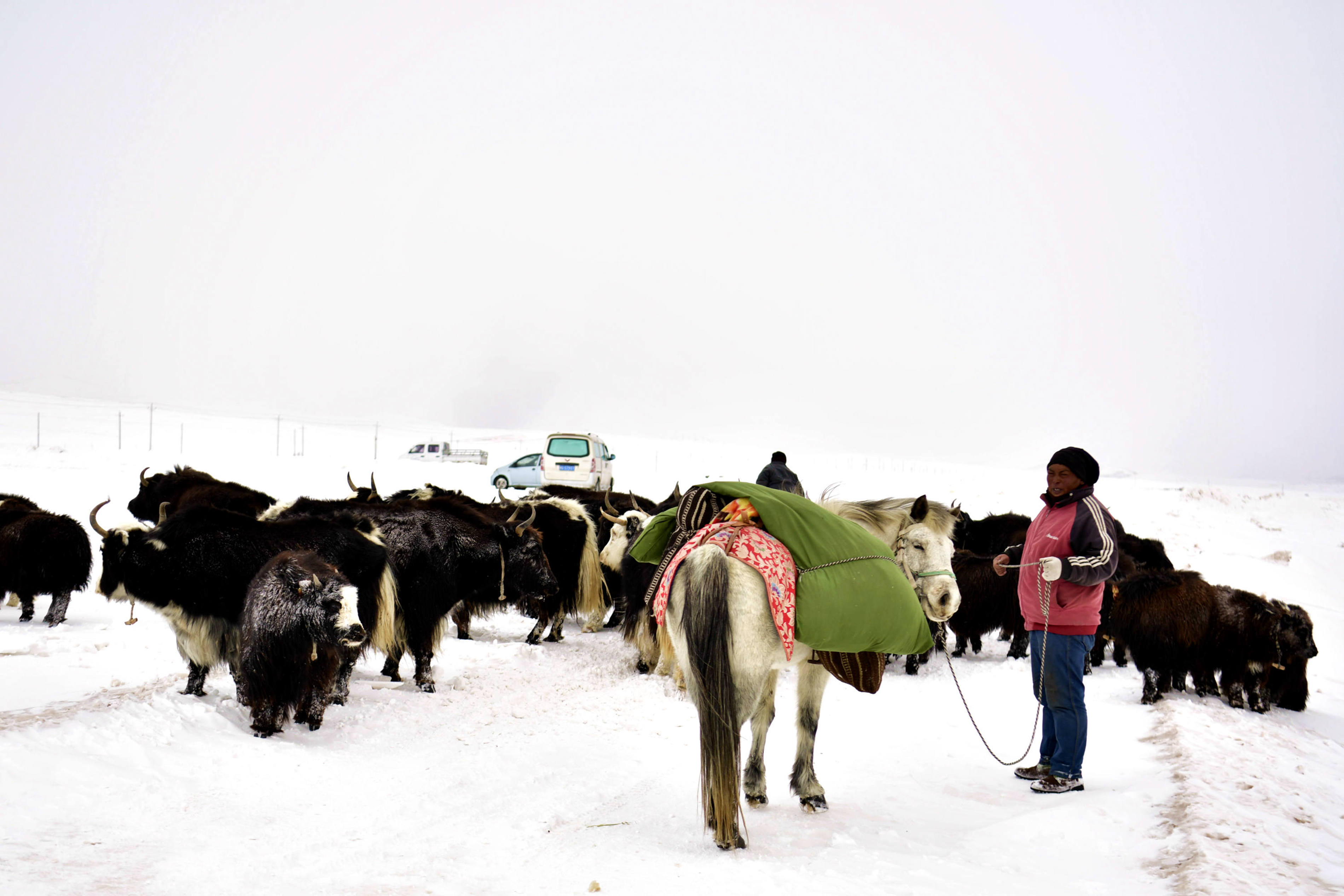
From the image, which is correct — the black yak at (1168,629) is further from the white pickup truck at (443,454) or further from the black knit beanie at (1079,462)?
the white pickup truck at (443,454)

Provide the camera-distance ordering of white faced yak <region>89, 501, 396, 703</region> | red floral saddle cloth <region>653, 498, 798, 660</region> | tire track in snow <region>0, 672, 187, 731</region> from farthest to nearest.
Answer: white faced yak <region>89, 501, 396, 703</region>
tire track in snow <region>0, 672, 187, 731</region>
red floral saddle cloth <region>653, 498, 798, 660</region>

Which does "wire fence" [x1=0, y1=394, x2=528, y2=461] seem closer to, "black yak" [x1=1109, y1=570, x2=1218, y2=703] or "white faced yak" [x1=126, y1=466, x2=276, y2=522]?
"white faced yak" [x1=126, y1=466, x2=276, y2=522]

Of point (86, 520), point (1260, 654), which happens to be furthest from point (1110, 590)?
point (86, 520)

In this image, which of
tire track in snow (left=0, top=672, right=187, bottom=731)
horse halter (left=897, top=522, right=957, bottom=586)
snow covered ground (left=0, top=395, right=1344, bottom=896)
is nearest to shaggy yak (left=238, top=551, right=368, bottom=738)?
snow covered ground (left=0, top=395, right=1344, bottom=896)

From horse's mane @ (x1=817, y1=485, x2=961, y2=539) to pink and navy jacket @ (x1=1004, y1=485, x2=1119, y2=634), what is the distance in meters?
0.51

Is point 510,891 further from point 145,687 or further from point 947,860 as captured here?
point 145,687

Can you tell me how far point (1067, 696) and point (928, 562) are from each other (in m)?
1.03

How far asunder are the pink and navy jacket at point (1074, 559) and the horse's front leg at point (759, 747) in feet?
4.97

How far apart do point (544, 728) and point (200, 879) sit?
2841 millimetres

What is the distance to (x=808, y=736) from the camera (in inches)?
163

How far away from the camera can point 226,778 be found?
159 inches

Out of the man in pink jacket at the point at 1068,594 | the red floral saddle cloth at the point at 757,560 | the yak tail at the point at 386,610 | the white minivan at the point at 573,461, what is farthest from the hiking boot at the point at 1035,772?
the white minivan at the point at 573,461

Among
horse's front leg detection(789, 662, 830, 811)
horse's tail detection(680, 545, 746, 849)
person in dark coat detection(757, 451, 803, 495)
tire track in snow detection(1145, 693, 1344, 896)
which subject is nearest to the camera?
tire track in snow detection(1145, 693, 1344, 896)

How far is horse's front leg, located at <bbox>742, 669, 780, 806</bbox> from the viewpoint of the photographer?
13.2ft
